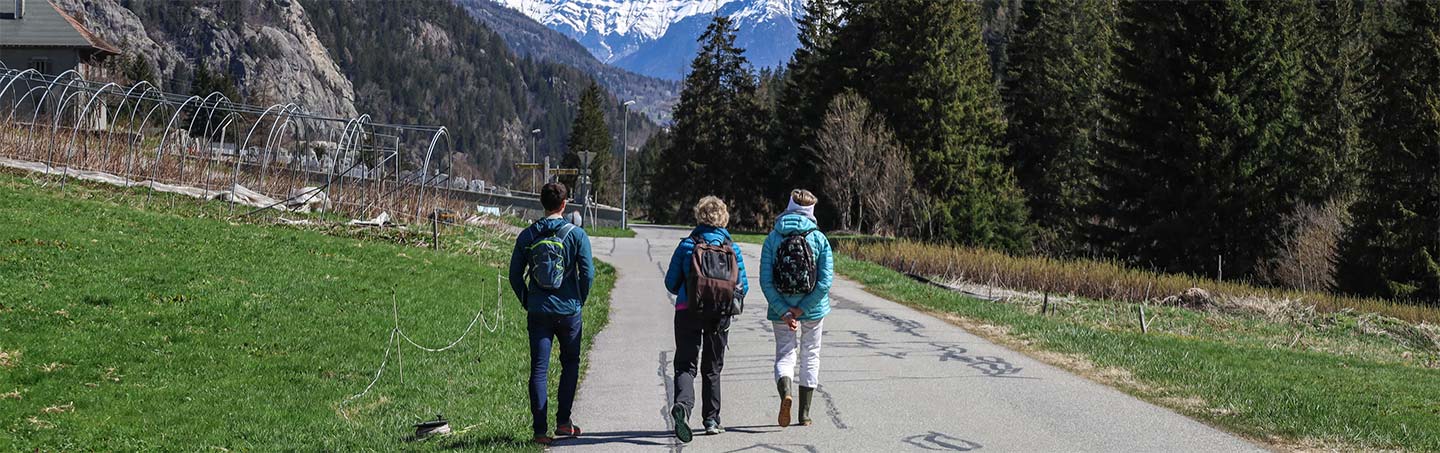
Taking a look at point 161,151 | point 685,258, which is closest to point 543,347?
point 685,258

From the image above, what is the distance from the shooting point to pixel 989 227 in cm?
4844

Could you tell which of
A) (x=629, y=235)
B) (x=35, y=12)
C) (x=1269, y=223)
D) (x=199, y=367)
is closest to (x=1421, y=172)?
(x=1269, y=223)

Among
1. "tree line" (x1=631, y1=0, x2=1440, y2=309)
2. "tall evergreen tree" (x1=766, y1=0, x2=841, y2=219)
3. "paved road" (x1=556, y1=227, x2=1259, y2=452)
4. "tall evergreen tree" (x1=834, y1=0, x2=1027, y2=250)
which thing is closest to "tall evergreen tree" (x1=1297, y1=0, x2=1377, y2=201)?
"tree line" (x1=631, y1=0, x2=1440, y2=309)

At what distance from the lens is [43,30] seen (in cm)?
5622

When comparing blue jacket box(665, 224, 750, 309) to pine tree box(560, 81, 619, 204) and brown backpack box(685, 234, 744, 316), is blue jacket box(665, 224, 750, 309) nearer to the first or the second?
brown backpack box(685, 234, 744, 316)

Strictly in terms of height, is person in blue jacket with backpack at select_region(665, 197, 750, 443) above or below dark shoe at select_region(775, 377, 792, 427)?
above

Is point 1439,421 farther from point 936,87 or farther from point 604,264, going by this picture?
point 936,87

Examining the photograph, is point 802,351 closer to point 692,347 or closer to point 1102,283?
point 692,347

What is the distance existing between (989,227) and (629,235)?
16.1m

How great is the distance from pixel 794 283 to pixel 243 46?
611 feet

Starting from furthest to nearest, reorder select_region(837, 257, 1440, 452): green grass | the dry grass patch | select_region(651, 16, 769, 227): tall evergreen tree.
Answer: select_region(651, 16, 769, 227): tall evergreen tree
the dry grass patch
select_region(837, 257, 1440, 452): green grass

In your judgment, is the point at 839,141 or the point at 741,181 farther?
the point at 741,181

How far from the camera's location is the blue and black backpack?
721cm

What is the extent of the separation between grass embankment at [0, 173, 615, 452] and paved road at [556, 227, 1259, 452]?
874 millimetres
